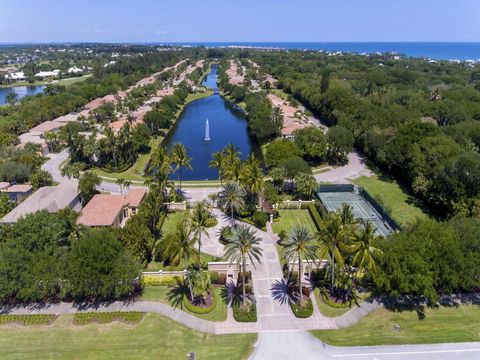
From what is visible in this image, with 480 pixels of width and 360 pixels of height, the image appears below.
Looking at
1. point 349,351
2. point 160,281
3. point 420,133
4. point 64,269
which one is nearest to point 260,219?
point 160,281

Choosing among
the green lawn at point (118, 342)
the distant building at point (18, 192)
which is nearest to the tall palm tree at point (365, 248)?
the green lawn at point (118, 342)

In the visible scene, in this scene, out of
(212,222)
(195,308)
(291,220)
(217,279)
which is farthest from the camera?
(291,220)

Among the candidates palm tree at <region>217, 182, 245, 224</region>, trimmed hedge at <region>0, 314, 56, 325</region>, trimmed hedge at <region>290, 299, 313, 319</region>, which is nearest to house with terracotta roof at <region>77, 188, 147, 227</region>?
trimmed hedge at <region>0, 314, 56, 325</region>

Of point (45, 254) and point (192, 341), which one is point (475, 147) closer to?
point (192, 341)

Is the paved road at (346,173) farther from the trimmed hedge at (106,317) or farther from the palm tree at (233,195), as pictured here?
the trimmed hedge at (106,317)

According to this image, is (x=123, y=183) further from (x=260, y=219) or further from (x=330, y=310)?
(x=330, y=310)

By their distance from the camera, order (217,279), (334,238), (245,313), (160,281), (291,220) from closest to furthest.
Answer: (334,238) → (245,313) → (160,281) → (217,279) → (291,220)

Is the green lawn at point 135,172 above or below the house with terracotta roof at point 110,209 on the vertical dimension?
below
